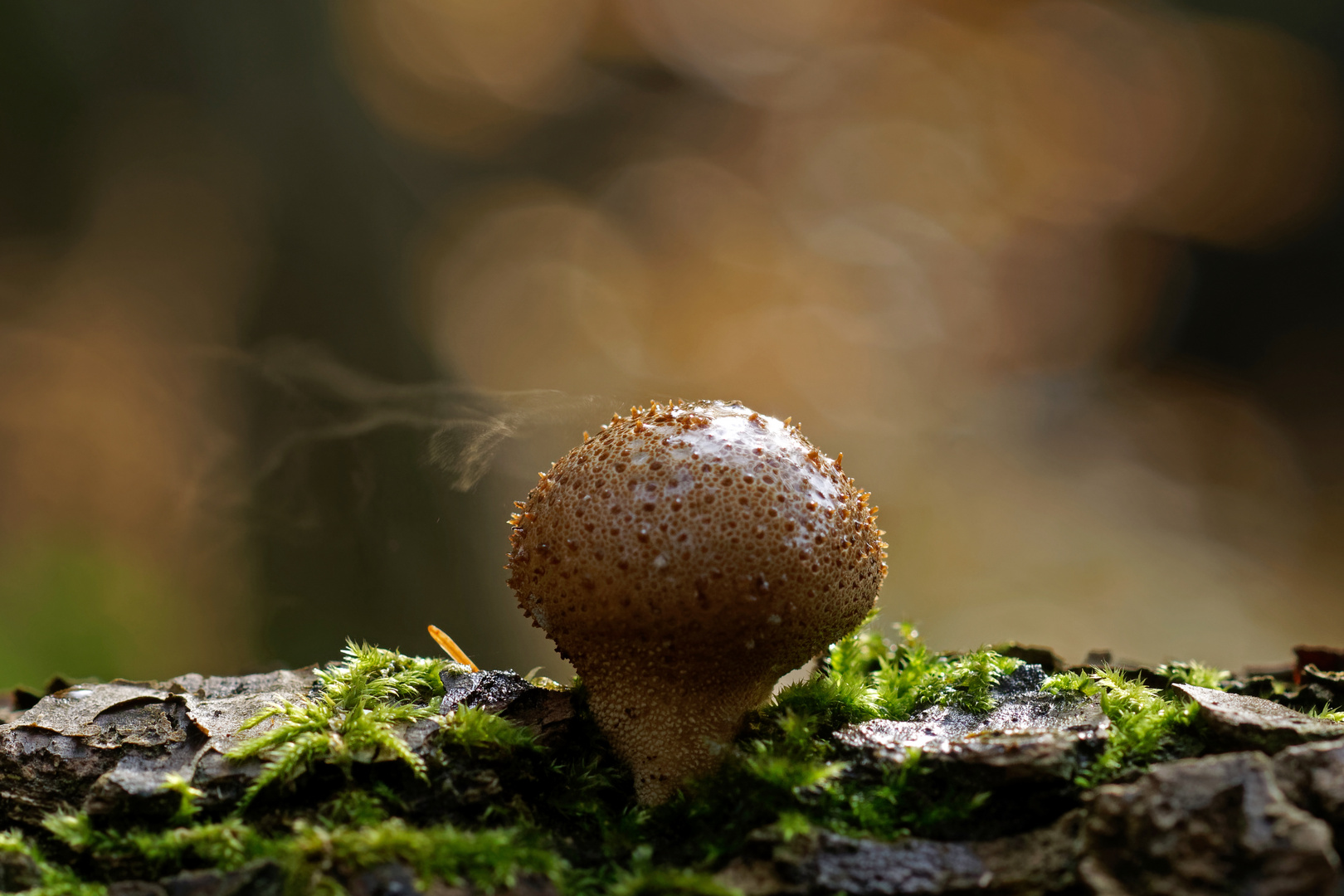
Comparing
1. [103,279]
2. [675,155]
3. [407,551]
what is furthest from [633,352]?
[103,279]

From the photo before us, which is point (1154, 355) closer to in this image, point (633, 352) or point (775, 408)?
point (775, 408)

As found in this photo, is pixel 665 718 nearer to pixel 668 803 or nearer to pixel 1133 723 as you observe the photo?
pixel 668 803

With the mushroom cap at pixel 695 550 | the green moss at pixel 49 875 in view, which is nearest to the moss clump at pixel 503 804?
the green moss at pixel 49 875

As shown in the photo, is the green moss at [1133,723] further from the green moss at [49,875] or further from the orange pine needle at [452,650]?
the green moss at [49,875]

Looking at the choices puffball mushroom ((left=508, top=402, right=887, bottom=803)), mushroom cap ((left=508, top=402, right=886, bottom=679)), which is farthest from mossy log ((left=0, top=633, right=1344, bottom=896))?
mushroom cap ((left=508, top=402, right=886, bottom=679))

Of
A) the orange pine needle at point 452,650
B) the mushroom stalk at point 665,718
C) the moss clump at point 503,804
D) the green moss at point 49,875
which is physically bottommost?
A: the green moss at point 49,875

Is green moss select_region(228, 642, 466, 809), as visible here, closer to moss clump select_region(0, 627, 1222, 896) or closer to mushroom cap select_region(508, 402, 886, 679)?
moss clump select_region(0, 627, 1222, 896)
